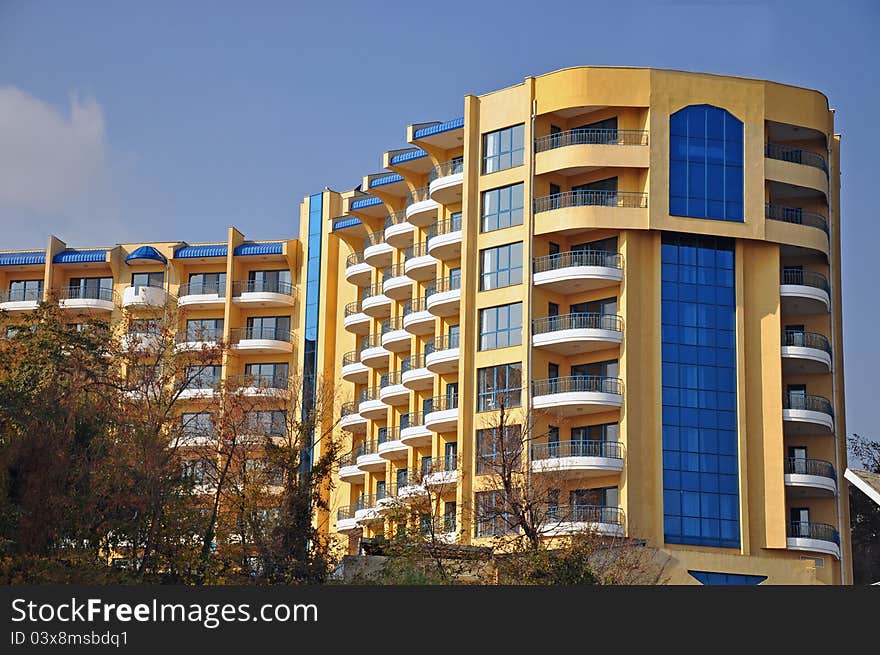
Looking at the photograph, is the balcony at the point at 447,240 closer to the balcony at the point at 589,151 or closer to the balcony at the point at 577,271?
the balcony at the point at 577,271

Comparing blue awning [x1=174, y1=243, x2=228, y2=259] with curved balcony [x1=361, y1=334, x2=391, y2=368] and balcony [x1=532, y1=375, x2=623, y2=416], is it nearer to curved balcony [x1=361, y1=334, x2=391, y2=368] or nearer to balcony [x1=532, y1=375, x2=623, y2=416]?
curved balcony [x1=361, y1=334, x2=391, y2=368]

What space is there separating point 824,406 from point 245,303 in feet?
102

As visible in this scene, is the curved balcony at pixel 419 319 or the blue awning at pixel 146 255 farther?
the blue awning at pixel 146 255

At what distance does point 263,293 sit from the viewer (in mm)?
78625

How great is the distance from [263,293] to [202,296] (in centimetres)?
353

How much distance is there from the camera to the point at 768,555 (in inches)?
2339

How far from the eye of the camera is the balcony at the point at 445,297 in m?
64.4

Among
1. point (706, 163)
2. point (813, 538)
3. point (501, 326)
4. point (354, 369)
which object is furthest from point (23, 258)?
point (813, 538)

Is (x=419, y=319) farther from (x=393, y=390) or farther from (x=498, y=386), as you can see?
(x=498, y=386)

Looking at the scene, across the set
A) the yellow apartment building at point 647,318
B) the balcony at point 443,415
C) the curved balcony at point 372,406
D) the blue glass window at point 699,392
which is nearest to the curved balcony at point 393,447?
the yellow apartment building at point 647,318

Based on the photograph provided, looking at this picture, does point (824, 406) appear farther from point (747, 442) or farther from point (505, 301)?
point (505, 301)

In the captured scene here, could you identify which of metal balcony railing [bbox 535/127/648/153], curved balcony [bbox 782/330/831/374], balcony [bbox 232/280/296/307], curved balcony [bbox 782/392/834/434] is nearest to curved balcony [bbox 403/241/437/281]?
metal balcony railing [bbox 535/127/648/153]

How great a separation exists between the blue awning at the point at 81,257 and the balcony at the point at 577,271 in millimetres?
29603

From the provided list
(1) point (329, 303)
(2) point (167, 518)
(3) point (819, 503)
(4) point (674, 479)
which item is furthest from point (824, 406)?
(2) point (167, 518)
